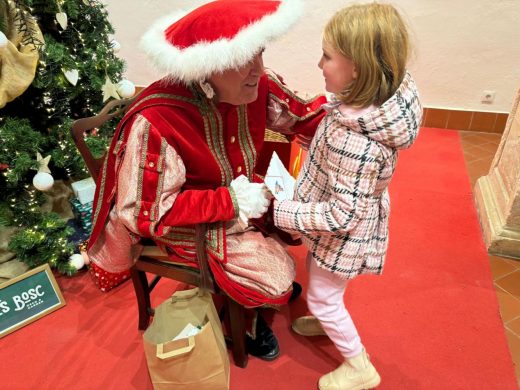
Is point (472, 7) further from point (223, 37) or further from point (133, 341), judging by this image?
point (133, 341)

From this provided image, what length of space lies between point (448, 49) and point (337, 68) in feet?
8.23

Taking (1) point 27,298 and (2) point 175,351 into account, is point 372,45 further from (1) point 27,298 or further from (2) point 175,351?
(1) point 27,298

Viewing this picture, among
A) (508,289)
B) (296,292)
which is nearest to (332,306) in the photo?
(296,292)

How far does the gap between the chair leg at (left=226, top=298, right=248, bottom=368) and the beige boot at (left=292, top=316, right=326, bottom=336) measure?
0.25m

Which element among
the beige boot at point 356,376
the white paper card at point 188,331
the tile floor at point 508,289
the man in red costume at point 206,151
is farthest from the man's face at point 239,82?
the tile floor at point 508,289

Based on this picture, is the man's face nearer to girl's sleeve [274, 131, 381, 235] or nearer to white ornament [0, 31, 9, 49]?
girl's sleeve [274, 131, 381, 235]

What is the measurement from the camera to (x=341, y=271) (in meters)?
1.10

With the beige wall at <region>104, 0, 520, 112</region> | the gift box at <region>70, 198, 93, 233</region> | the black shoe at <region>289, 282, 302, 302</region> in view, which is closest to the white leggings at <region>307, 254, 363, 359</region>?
the black shoe at <region>289, 282, 302, 302</region>

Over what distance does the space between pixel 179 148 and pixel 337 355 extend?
997 mm

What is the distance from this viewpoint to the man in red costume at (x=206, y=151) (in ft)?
3.05

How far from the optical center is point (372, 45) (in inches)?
34.0

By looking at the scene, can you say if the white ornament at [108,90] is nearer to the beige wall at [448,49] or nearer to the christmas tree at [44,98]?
the christmas tree at [44,98]

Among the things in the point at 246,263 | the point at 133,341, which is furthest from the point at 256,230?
the point at 133,341

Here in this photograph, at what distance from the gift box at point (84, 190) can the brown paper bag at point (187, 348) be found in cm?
90
